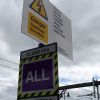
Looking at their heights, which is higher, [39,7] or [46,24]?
[39,7]

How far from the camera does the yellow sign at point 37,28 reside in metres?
9.70

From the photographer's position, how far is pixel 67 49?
12938mm

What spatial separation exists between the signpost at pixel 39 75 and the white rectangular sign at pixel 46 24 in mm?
4475

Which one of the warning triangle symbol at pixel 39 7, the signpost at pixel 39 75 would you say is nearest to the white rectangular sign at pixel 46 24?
the warning triangle symbol at pixel 39 7

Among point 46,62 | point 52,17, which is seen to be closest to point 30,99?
point 46,62

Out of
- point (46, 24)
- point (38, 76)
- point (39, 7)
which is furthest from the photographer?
point (46, 24)

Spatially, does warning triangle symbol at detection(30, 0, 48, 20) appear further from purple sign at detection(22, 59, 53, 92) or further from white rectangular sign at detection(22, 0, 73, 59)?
purple sign at detection(22, 59, 53, 92)

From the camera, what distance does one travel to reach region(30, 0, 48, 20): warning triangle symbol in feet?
33.4

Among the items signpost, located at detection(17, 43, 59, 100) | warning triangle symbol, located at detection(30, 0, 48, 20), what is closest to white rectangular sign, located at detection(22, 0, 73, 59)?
warning triangle symbol, located at detection(30, 0, 48, 20)

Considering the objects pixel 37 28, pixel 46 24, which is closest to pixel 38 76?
pixel 37 28

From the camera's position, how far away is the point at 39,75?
4410 millimetres

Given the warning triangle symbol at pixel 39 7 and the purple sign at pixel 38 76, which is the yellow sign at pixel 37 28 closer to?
the warning triangle symbol at pixel 39 7

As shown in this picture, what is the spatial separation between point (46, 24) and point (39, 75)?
6.52m

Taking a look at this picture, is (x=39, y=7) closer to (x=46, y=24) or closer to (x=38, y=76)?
(x=46, y=24)
